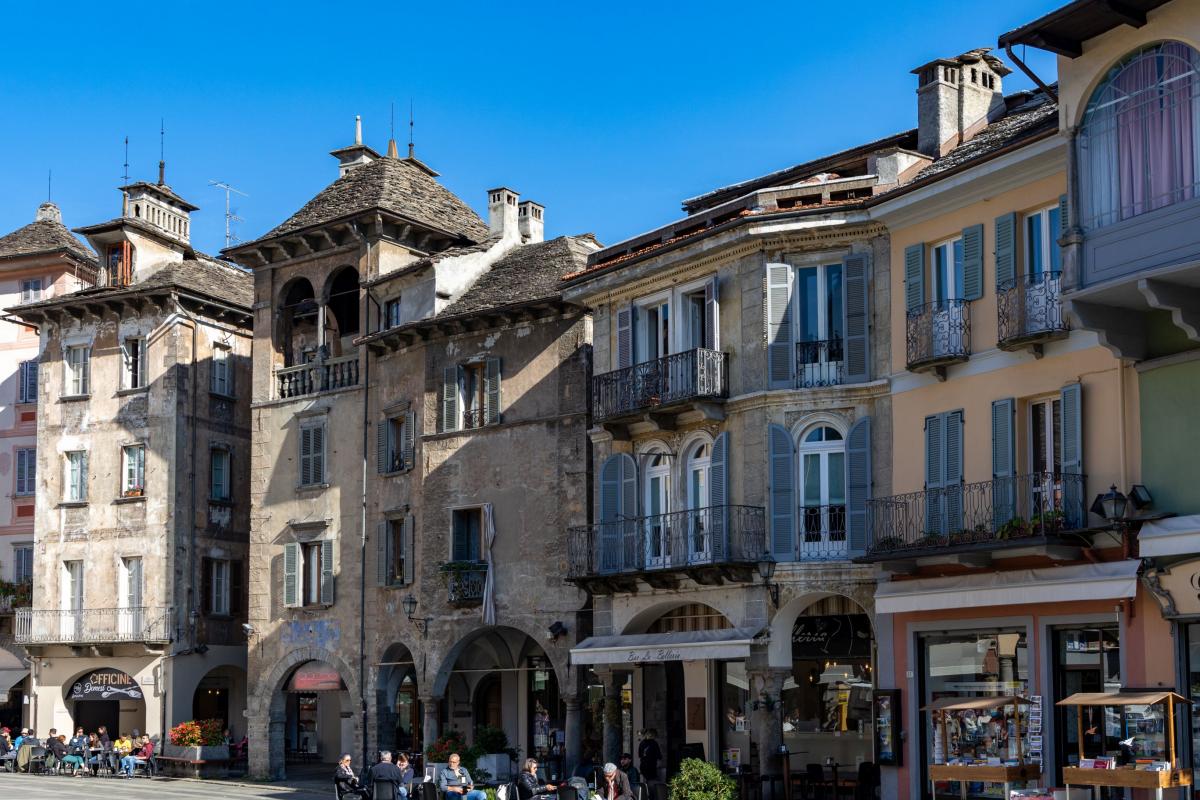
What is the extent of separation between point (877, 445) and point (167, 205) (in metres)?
29.9

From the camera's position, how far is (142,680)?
44.6m

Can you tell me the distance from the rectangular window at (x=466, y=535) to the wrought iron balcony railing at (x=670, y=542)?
4371 millimetres

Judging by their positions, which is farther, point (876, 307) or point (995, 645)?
point (876, 307)

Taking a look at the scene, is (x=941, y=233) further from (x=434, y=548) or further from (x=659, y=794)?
(x=434, y=548)

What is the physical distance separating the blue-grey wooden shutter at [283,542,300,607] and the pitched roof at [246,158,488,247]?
26.8 feet

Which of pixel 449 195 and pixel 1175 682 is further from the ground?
pixel 449 195

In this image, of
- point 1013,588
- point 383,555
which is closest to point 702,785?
point 1013,588

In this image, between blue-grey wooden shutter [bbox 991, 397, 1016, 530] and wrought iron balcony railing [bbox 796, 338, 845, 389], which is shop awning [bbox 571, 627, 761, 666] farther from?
blue-grey wooden shutter [bbox 991, 397, 1016, 530]

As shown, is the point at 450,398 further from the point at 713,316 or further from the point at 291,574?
the point at 713,316

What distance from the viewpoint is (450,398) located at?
37656mm

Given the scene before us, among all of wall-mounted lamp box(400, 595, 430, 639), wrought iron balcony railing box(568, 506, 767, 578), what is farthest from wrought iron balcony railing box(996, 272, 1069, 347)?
wall-mounted lamp box(400, 595, 430, 639)

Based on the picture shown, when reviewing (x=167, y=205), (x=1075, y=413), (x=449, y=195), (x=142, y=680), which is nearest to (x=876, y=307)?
(x=1075, y=413)

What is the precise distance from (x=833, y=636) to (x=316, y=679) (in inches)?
597

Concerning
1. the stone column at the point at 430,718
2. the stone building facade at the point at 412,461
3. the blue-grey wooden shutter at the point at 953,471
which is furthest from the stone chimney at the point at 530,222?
the blue-grey wooden shutter at the point at 953,471
